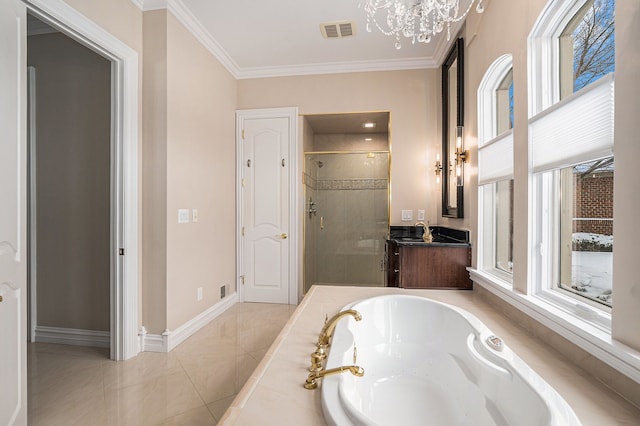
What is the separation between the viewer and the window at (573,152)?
1163mm

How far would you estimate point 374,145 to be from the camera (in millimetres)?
4348

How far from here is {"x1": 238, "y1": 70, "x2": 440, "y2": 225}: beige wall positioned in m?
Answer: 3.37

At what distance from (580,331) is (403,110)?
2791mm

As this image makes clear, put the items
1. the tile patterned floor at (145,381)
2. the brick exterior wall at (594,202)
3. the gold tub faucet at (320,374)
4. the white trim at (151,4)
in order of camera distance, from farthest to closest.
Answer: the white trim at (151,4)
the tile patterned floor at (145,381)
the brick exterior wall at (594,202)
the gold tub faucet at (320,374)

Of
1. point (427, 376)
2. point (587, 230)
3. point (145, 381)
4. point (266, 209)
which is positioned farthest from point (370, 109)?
point (145, 381)

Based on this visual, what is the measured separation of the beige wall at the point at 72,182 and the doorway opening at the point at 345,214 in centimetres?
200

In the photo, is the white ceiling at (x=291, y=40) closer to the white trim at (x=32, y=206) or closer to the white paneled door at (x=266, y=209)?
the white paneled door at (x=266, y=209)

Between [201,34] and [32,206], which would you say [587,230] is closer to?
[201,34]

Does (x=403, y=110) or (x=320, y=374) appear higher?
(x=403, y=110)

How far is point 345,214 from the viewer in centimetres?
367

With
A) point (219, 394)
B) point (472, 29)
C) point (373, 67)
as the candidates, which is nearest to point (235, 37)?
point (373, 67)

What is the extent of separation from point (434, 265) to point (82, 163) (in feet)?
10.1

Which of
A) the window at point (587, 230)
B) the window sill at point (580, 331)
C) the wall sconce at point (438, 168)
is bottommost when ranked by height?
the window sill at point (580, 331)
